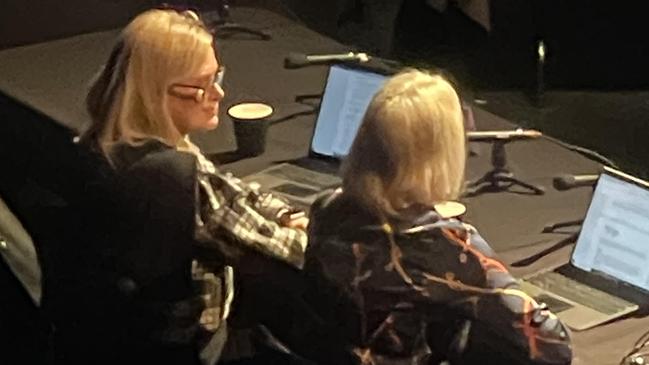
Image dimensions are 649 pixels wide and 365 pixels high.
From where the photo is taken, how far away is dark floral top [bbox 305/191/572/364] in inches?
75.6

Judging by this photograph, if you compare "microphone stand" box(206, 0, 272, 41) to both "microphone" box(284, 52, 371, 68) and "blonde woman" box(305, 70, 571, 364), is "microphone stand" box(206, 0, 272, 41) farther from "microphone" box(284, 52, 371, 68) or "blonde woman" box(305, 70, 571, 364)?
"blonde woman" box(305, 70, 571, 364)

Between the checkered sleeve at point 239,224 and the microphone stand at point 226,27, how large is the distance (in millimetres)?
1385

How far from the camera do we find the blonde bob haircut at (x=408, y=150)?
197 centimetres

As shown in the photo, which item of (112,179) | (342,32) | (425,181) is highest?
(425,181)

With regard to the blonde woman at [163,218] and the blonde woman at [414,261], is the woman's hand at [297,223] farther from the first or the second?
the blonde woman at [414,261]

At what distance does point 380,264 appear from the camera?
6.40 ft

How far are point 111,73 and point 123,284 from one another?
39cm

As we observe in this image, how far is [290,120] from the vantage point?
3113mm

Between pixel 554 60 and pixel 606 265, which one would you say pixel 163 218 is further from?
pixel 554 60

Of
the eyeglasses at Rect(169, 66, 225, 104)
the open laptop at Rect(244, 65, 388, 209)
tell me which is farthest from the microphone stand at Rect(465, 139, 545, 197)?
the eyeglasses at Rect(169, 66, 225, 104)

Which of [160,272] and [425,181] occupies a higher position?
[425,181]

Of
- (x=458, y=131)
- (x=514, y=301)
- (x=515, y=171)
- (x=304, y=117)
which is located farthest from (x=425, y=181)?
(x=304, y=117)

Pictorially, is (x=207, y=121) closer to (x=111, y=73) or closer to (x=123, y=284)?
(x=111, y=73)

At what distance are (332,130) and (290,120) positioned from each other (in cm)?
24
